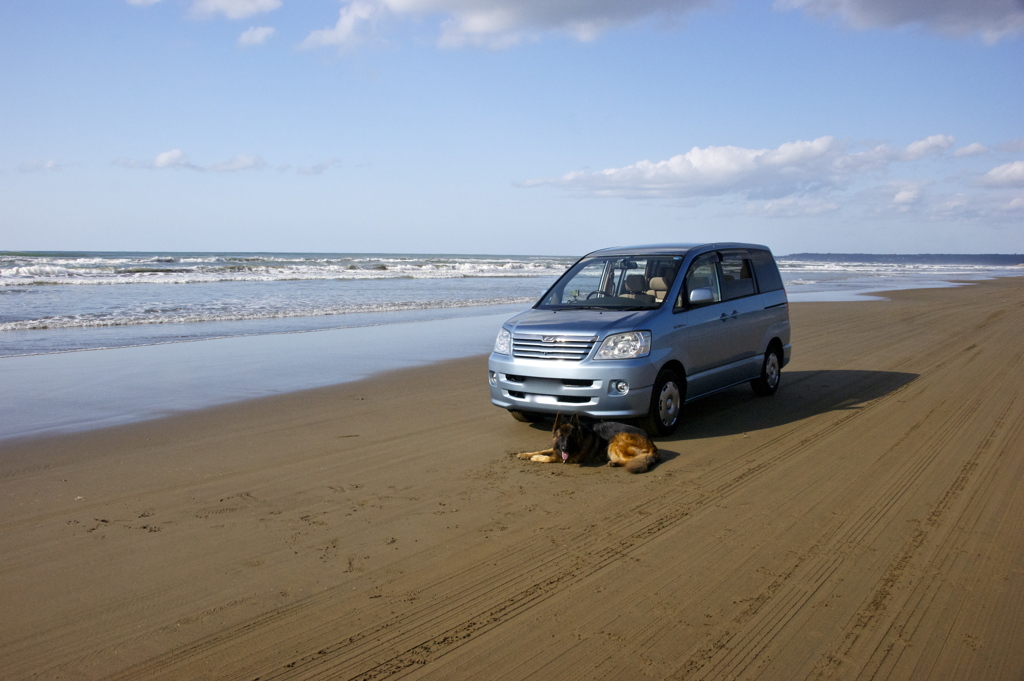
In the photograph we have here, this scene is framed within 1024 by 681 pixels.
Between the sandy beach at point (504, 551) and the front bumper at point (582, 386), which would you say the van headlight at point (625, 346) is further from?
the sandy beach at point (504, 551)

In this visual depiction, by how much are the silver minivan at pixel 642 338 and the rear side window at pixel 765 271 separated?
0.10 ft

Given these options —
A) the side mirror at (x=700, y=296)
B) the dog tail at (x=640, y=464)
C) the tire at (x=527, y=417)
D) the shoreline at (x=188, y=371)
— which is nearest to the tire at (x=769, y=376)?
the side mirror at (x=700, y=296)

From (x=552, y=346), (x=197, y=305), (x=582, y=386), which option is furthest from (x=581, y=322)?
(x=197, y=305)

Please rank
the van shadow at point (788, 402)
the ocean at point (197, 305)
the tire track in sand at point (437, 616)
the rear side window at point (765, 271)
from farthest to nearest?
the ocean at point (197, 305) → the rear side window at point (765, 271) → the van shadow at point (788, 402) → the tire track in sand at point (437, 616)

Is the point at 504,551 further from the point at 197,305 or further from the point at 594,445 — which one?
the point at 197,305

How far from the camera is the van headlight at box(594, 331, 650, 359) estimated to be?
6.93 metres

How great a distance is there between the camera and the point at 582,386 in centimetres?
694

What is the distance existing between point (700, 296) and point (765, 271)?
7.95 ft

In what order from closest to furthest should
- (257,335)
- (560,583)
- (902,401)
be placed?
(560,583) < (902,401) < (257,335)

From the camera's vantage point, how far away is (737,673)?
311 cm

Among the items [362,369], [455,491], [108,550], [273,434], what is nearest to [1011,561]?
[455,491]

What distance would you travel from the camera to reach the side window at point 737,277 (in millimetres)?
8664

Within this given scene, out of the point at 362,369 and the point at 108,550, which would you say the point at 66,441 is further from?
the point at 362,369

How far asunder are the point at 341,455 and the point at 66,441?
2.72m
